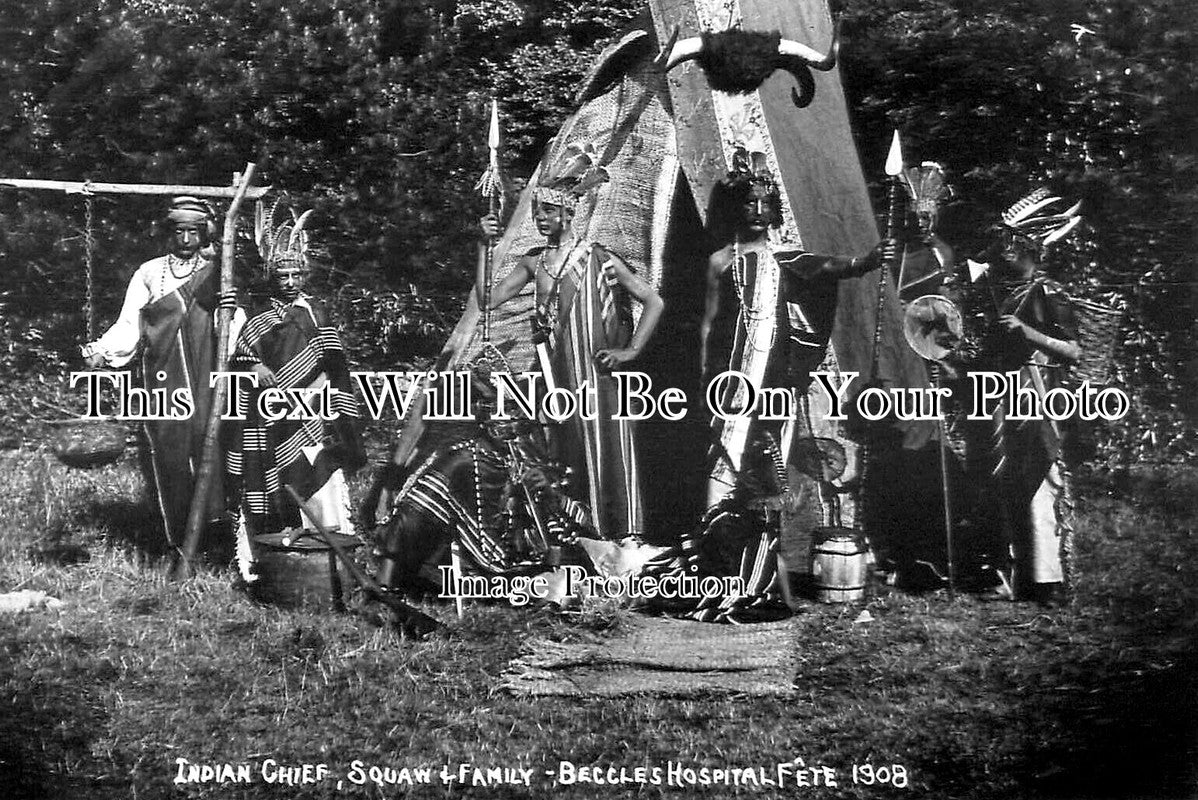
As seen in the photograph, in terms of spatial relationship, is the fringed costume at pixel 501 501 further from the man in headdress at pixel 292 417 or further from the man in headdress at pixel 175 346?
the man in headdress at pixel 175 346

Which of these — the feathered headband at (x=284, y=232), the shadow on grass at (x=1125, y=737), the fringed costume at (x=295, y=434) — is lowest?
the shadow on grass at (x=1125, y=737)

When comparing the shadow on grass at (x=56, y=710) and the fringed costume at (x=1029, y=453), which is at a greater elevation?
the fringed costume at (x=1029, y=453)

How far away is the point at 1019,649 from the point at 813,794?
3.86ft

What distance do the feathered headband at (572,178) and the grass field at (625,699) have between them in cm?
194

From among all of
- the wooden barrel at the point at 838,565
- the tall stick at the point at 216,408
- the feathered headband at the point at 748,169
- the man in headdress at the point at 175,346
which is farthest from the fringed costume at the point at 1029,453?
the man in headdress at the point at 175,346

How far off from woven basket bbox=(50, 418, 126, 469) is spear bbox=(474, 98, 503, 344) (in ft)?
6.03

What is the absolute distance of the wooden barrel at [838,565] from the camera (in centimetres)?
480

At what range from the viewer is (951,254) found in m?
4.80

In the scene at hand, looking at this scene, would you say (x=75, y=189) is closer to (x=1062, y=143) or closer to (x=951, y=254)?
(x=951, y=254)

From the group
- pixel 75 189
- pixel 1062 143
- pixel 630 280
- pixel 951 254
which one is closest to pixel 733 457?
pixel 630 280

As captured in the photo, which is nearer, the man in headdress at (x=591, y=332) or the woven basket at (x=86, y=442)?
the man in headdress at (x=591, y=332)

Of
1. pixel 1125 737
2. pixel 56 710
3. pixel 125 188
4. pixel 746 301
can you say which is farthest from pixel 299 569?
pixel 1125 737

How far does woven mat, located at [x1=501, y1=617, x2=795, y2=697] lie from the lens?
4.77 m

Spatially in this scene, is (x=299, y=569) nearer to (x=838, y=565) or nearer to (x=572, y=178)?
(x=572, y=178)
